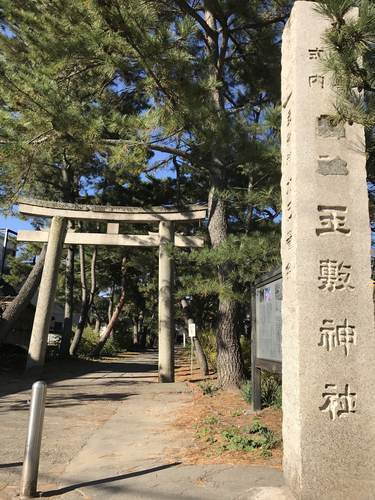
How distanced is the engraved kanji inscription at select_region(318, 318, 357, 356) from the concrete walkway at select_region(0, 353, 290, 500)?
1.19 metres

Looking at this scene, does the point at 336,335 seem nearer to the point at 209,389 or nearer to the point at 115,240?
the point at 209,389

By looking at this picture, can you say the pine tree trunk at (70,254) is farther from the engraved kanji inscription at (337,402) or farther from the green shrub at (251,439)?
the engraved kanji inscription at (337,402)

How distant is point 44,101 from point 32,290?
9403 mm

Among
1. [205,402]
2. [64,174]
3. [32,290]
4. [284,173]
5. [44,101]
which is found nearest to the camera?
[284,173]

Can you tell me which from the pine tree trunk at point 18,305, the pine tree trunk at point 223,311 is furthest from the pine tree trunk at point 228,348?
the pine tree trunk at point 18,305

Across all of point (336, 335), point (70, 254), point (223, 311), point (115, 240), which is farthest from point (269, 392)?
point (70, 254)

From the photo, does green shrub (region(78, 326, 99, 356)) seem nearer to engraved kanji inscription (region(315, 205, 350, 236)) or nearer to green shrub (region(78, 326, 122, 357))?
green shrub (region(78, 326, 122, 357))

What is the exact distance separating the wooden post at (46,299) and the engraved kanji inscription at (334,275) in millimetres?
10431

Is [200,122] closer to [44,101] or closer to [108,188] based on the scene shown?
[44,101]

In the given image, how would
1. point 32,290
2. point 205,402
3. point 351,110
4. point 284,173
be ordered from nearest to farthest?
point 351,110
point 284,173
point 205,402
point 32,290

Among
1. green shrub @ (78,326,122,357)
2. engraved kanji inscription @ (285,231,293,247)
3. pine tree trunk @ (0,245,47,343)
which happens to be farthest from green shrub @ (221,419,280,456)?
green shrub @ (78,326,122,357)

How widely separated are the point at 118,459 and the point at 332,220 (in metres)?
3.28

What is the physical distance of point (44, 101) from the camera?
24.1 ft

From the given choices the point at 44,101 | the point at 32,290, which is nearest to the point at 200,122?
the point at 44,101
